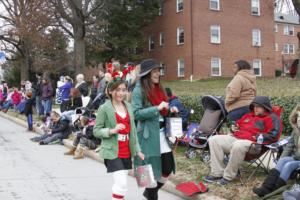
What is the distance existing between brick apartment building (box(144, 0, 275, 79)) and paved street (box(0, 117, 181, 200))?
27344mm

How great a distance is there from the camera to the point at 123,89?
18.8ft

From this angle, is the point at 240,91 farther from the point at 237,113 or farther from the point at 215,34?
the point at 215,34

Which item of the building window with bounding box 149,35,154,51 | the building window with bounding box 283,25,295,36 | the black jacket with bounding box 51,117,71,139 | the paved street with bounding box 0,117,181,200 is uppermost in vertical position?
the building window with bounding box 283,25,295,36

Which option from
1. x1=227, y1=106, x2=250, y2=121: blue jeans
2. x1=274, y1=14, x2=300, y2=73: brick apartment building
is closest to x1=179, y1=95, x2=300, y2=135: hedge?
x1=227, y1=106, x2=250, y2=121: blue jeans

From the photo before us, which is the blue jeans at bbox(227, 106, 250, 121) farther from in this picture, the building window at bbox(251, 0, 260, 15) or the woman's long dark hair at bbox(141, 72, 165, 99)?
the building window at bbox(251, 0, 260, 15)

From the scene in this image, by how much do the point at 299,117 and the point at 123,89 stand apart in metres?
2.47

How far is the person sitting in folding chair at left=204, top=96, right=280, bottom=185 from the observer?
22.4 feet

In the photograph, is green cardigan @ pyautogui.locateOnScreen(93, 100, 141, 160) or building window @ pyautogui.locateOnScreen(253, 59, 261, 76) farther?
building window @ pyautogui.locateOnScreen(253, 59, 261, 76)

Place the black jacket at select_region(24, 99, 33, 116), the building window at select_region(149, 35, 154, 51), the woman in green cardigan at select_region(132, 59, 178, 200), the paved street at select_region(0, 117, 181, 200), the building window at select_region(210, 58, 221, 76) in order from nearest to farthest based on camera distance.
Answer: the woman in green cardigan at select_region(132, 59, 178, 200)
the paved street at select_region(0, 117, 181, 200)
the black jacket at select_region(24, 99, 33, 116)
the building window at select_region(210, 58, 221, 76)
the building window at select_region(149, 35, 154, 51)

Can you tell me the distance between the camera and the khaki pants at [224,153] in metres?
6.79

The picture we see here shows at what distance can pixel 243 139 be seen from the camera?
23.2 ft

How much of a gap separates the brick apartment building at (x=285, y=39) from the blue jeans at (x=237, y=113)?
63594mm

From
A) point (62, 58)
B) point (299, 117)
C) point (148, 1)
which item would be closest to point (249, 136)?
point (299, 117)

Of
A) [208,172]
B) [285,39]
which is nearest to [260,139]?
[208,172]
